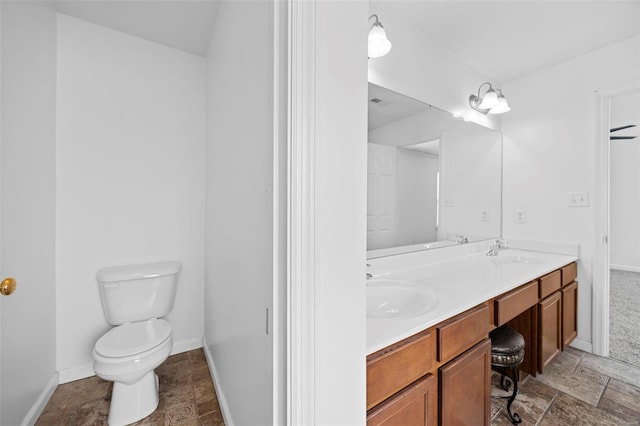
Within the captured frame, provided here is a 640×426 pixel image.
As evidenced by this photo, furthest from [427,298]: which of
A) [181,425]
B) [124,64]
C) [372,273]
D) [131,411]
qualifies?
[124,64]

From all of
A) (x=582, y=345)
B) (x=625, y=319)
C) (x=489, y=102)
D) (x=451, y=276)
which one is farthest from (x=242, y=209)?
(x=625, y=319)

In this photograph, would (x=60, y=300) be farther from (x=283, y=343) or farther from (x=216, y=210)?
(x=283, y=343)

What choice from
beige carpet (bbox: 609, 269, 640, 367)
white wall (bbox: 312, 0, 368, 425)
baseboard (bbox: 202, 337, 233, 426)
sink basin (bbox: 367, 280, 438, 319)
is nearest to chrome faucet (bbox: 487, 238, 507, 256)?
beige carpet (bbox: 609, 269, 640, 367)

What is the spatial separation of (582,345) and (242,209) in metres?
2.85

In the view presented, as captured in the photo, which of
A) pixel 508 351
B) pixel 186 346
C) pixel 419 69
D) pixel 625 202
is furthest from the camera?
pixel 625 202

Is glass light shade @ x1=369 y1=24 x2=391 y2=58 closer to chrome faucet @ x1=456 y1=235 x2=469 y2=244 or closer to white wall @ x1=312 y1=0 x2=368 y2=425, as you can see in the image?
white wall @ x1=312 y1=0 x2=368 y2=425

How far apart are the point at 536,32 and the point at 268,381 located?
2.63 metres

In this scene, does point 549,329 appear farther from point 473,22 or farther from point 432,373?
point 473,22

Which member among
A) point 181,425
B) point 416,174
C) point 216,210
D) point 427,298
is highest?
point 416,174

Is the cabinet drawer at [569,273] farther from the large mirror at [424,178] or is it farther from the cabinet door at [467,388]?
Answer: the cabinet door at [467,388]

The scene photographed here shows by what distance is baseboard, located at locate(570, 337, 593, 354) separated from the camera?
2.11m

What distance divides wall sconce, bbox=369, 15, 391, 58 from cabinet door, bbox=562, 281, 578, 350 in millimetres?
2082

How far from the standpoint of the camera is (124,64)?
74.8 inches

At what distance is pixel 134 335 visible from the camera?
1.61 m
